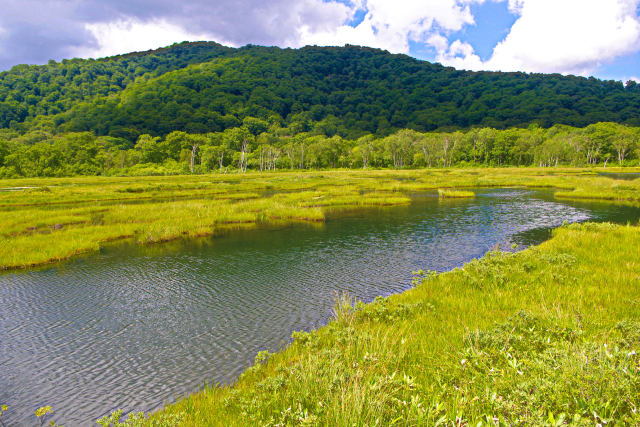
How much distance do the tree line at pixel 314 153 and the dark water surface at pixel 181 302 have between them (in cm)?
11490

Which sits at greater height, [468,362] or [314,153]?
[314,153]

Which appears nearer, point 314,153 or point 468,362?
point 468,362

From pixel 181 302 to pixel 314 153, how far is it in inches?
5870

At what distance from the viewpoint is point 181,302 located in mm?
14109

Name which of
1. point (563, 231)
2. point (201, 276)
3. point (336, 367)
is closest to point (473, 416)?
point (336, 367)

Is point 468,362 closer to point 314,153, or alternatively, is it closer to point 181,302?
point 181,302

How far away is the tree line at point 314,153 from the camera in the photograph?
123312 mm

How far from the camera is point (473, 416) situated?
4.39m

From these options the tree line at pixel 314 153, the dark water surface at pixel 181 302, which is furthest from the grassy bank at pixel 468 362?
the tree line at pixel 314 153

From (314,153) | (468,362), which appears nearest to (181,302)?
(468,362)

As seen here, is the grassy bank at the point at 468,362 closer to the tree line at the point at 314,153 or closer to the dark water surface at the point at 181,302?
the dark water surface at the point at 181,302

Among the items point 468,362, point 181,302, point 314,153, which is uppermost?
point 314,153

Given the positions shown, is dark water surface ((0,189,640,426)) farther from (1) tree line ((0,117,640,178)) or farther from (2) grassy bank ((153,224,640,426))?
(1) tree line ((0,117,640,178))

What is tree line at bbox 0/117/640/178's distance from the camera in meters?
123
